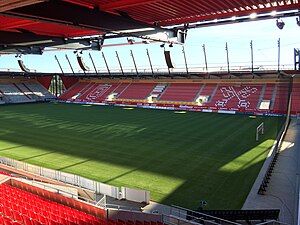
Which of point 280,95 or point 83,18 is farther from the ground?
point 83,18

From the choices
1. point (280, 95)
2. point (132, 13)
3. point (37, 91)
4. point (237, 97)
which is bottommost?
point (37, 91)

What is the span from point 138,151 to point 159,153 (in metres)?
1.40

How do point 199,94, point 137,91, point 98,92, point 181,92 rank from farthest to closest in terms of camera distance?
point 98,92, point 137,91, point 181,92, point 199,94

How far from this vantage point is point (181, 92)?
4578cm

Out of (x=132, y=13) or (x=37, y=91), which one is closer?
(x=132, y=13)

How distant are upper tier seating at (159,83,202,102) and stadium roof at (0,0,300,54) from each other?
35.3 metres

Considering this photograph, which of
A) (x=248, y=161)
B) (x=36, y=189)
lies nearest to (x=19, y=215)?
(x=36, y=189)

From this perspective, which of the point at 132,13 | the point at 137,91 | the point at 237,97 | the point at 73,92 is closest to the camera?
the point at 132,13

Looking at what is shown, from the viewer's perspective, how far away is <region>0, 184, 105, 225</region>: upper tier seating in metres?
7.50

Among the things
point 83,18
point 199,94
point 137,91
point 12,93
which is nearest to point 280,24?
point 83,18

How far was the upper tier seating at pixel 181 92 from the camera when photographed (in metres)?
Result: 43.9

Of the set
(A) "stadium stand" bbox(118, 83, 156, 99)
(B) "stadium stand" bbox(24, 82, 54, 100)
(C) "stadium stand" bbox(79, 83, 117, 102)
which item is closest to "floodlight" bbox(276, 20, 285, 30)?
(A) "stadium stand" bbox(118, 83, 156, 99)

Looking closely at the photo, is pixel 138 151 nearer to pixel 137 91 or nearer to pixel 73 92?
pixel 137 91

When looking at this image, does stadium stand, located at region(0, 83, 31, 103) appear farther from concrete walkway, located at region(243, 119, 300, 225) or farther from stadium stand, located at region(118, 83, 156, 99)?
concrete walkway, located at region(243, 119, 300, 225)
